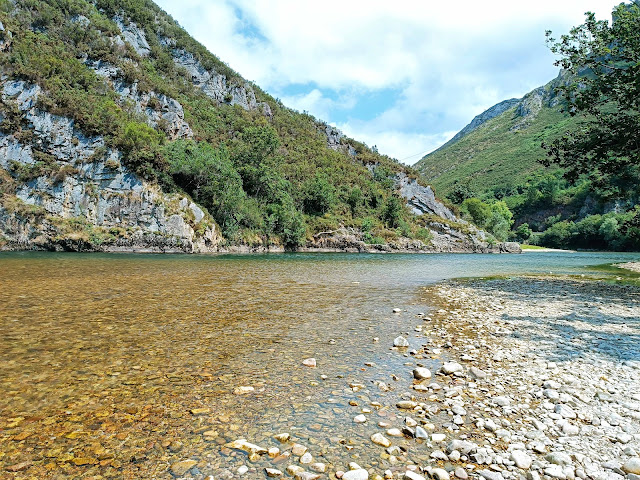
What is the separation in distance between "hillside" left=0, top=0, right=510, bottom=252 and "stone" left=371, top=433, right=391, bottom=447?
1999 inches

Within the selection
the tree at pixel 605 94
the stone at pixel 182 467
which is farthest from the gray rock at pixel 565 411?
the tree at pixel 605 94

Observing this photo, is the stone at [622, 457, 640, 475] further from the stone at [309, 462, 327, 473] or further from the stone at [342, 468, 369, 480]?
the stone at [309, 462, 327, 473]

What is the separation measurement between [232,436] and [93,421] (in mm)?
1994

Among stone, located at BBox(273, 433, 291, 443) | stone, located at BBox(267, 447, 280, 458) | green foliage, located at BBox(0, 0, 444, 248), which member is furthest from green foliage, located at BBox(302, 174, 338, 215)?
stone, located at BBox(267, 447, 280, 458)

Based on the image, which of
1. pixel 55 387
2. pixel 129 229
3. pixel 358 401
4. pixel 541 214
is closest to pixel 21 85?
pixel 129 229

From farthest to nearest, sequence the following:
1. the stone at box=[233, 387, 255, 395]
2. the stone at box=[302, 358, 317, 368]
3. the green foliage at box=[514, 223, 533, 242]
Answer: the green foliage at box=[514, 223, 533, 242]
the stone at box=[302, 358, 317, 368]
the stone at box=[233, 387, 255, 395]

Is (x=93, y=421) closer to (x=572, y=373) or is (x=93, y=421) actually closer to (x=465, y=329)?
(x=572, y=373)

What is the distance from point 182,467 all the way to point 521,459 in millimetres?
3788

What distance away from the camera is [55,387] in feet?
18.9

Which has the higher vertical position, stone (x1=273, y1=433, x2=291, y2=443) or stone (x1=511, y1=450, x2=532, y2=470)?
stone (x1=511, y1=450, x2=532, y2=470)

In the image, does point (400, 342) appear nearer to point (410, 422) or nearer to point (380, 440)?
point (410, 422)

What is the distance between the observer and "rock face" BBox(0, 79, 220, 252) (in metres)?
45.3

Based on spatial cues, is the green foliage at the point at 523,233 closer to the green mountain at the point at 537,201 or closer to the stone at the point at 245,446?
the green mountain at the point at 537,201

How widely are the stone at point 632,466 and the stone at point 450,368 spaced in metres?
3.00
